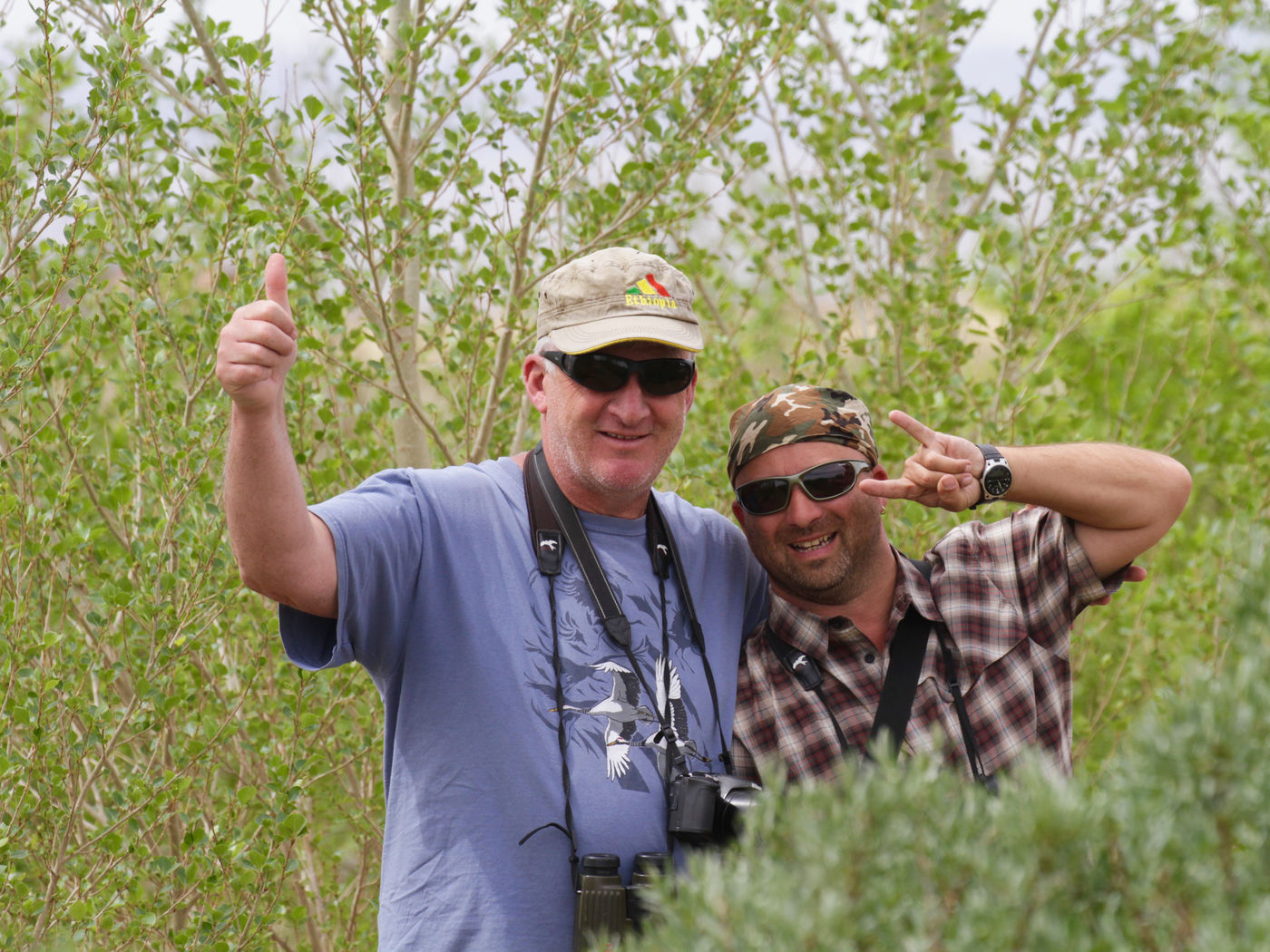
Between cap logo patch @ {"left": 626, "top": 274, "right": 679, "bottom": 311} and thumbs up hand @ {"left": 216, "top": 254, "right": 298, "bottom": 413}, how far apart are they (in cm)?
92

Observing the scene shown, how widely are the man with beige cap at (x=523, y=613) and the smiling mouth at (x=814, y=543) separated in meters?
Answer: 0.21

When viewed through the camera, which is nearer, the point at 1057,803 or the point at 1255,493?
the point at 1057,803

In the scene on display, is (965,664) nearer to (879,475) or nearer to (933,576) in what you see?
(933,576)

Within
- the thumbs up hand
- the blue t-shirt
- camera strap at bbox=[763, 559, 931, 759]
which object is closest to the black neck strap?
camera strap at bbox=[763, 559, 931, 759]

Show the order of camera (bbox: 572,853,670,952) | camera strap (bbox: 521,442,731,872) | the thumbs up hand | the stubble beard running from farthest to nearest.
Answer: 1. the stubble beard
2. camera strap (bbox: 521,442,731,872)
3. camera (bbox: 572,853,670,952)
4. the thumbs up hand

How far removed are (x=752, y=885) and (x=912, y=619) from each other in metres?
1.93

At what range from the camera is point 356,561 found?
2.40m

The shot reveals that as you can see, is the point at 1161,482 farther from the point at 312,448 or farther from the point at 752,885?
the point at 312,448

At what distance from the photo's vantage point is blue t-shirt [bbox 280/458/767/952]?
2.39 metres

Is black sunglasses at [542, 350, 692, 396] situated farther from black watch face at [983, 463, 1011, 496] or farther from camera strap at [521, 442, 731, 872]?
black watch face at [983, 463, 1011, 496]

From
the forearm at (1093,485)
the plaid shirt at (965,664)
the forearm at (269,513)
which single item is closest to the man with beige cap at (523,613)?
the forearm at (269,513)

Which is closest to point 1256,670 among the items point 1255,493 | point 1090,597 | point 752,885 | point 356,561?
point 752,885

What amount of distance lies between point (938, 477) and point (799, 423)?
0.40m

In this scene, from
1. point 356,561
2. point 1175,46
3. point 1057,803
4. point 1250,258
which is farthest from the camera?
point 1250,258
